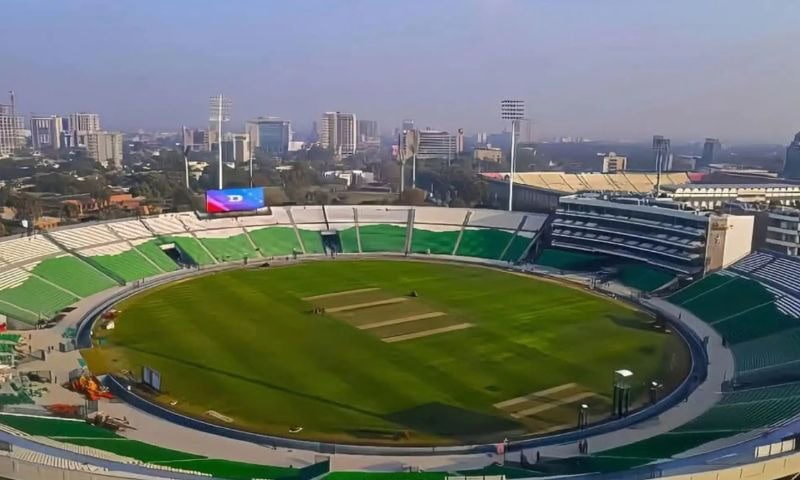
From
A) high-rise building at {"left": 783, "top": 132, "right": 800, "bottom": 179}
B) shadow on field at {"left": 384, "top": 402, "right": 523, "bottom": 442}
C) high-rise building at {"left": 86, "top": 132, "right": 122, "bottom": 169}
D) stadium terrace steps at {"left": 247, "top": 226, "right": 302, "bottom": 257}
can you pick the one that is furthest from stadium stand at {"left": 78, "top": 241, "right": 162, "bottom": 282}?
high-rise building at {"left": 86, "top": 132, "right": 122, "bottom": 169}

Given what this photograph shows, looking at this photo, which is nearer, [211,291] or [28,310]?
[28,310]

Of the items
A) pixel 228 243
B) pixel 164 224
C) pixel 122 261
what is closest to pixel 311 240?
pixel 228 243

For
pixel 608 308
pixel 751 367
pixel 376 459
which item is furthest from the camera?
pixel 608 308

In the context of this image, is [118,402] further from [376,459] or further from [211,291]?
[211,291]

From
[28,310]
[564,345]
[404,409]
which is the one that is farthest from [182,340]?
[564,345]

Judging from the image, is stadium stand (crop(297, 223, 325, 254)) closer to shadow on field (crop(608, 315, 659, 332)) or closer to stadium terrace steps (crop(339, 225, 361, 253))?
stadium terrace steps (crop(339, 225, 361, 253))

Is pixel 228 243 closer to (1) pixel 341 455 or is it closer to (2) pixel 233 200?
(2) pixel 233 200

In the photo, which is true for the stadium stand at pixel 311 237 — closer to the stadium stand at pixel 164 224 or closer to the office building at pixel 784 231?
the stadium stand at pixel 164 224
